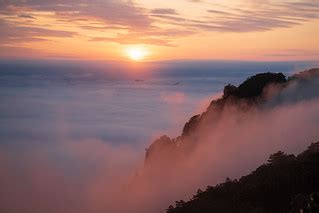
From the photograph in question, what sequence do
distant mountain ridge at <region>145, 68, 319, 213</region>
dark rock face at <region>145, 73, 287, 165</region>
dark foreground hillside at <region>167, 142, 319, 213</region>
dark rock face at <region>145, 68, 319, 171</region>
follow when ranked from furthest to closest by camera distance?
dark rock face at <region>145, 73, 287, 165</region>
dark rock face at <region>145, 68, 319, 171</region>
distant mountain ridge at <region>145, 68, 319, 213</region>
dark foreground hillside at <region>167, 142, 319, 213</region>

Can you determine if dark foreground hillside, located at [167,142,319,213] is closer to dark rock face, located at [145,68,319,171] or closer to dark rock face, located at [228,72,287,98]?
dark rock face, located at [145,68,319,171]

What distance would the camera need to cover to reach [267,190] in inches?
902

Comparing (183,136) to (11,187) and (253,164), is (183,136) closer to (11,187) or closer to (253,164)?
(253,164)

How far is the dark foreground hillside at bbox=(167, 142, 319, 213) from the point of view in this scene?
21797 millimetres

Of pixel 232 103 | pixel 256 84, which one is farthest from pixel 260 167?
pixel 232 103

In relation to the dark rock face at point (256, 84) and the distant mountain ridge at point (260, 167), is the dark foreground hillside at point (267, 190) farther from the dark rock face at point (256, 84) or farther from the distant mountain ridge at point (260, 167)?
the dark rock face at point (256, 84)

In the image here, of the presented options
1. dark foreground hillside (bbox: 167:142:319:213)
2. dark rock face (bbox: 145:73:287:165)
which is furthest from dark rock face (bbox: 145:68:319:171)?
dark foreground hillside (bbox: 167:142:319:213)

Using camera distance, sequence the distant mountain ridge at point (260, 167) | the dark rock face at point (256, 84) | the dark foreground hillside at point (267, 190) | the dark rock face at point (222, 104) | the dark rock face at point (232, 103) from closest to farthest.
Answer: the dark foreground hillside at point (267, 190)
the distant mountain ridge at point (260, 167)
the dark rock face at point (232, 103)
the dark rock face at point (256, 84)
the dark rock face at point (222, 104)

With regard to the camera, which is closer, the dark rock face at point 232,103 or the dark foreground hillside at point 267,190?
the dark foreground hillside at point 267,190

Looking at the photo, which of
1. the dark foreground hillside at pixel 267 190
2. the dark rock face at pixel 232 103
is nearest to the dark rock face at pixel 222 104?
the dark rock face at pixel 232 103

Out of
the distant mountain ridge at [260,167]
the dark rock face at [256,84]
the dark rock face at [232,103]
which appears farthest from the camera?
the dark rock face at [256,84]

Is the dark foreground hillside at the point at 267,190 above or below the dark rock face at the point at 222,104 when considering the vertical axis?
above

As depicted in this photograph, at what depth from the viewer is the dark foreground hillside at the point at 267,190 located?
858 inches

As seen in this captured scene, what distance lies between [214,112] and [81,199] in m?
43.3
